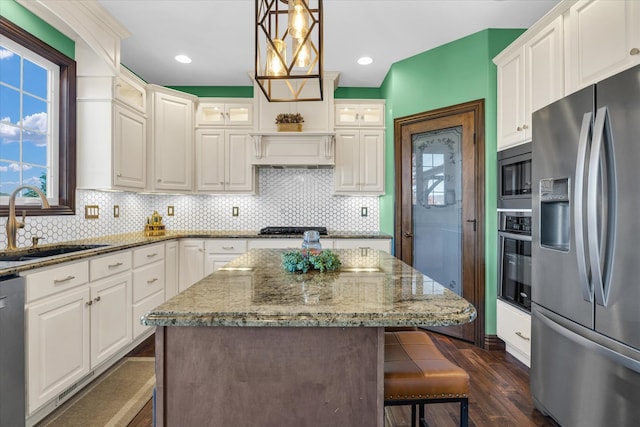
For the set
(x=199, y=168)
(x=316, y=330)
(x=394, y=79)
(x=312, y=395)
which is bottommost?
(x=312, y=395)

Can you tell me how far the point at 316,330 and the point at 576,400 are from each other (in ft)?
4.87

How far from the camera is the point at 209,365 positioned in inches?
39.5

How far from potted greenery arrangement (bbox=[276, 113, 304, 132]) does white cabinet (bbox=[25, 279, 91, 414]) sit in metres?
2.43

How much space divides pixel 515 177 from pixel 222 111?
3169 mm

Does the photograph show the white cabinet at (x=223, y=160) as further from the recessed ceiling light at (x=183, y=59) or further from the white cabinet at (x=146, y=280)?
the white cabinet at (x=146, y=280)

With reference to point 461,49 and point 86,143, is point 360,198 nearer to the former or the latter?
point 461,49

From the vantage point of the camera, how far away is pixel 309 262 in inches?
62.3

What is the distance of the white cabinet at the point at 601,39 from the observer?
167 cm

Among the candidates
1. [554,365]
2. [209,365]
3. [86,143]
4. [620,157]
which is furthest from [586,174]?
[86,143]

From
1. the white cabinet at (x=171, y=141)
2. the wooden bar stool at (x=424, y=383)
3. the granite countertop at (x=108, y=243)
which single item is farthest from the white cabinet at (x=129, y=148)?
the wooden bar stool at (x=424, y=383)

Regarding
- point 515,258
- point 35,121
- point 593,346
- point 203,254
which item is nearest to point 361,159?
point 515,258

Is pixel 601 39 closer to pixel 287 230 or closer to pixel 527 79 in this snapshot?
pixel 527 79

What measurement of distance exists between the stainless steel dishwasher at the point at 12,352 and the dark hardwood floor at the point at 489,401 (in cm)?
54

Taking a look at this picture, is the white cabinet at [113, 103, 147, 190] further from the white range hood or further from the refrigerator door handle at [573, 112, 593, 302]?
the refrigerator door handle at [573, 112, 593, 302]
